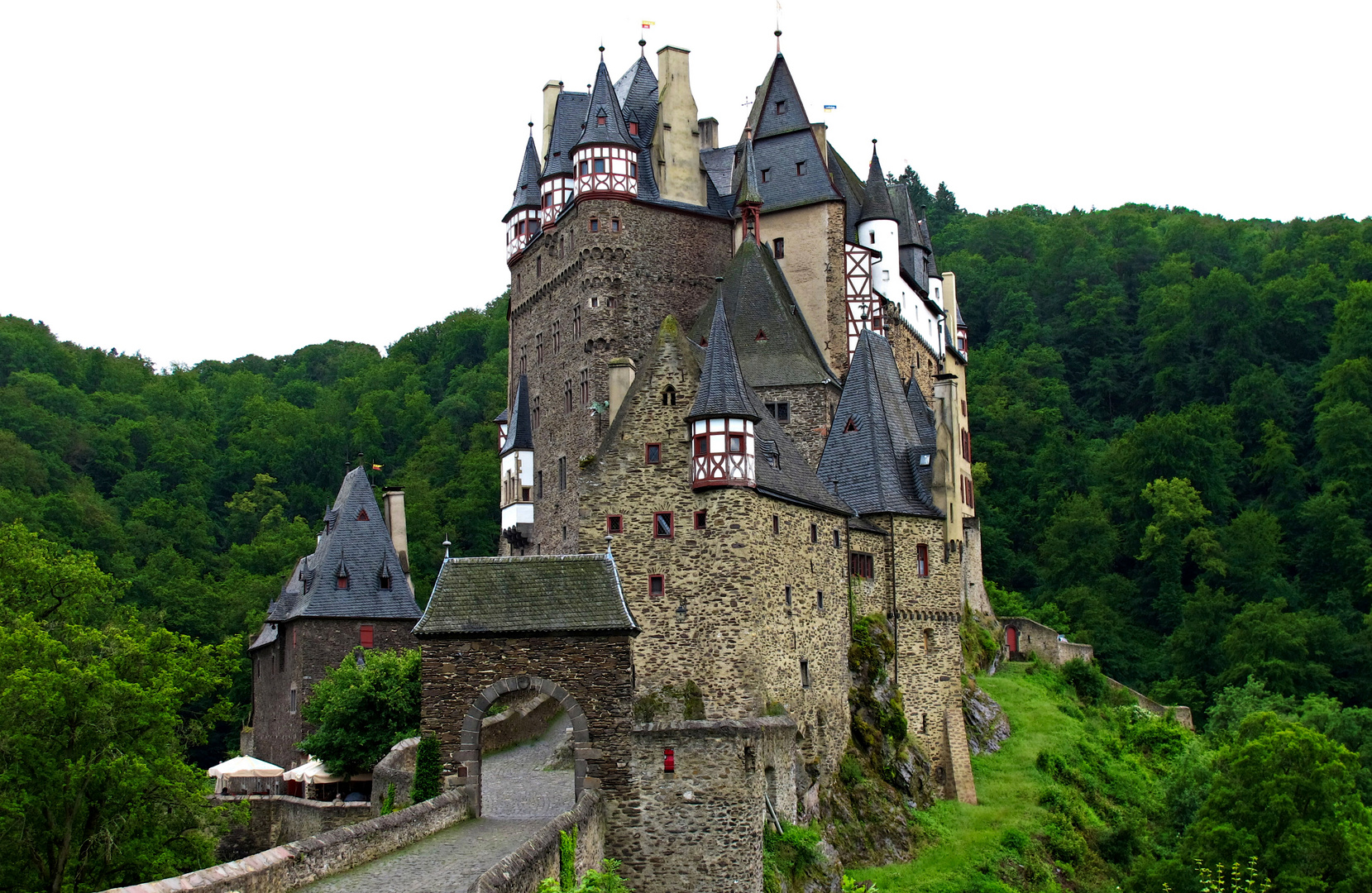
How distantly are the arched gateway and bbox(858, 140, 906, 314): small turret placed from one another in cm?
2511

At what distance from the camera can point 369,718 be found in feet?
126

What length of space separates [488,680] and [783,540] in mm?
10630

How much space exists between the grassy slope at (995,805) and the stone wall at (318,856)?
14.1m

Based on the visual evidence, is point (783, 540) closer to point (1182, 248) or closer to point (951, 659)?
point (951, 659)

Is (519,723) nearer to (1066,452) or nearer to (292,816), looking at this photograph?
(292,816)

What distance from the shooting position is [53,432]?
86438 millimetres

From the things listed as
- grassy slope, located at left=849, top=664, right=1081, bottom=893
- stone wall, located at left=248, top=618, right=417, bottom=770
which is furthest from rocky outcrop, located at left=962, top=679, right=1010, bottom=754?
stone wall, located at left=248, top=618, right=417, bottom=770

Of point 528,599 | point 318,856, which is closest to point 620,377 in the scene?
point 528,599

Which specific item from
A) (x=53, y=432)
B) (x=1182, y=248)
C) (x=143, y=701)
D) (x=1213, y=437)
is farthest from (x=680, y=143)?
(x=1182, y=248)

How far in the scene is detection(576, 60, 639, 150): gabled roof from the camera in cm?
4775

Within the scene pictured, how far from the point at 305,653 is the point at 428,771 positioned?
2320 centimetres

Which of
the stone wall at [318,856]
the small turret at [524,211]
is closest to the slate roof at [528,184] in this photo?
the small turret at [524,211]

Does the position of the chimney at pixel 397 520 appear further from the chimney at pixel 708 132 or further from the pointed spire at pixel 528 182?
the chimney at pixel 708 132

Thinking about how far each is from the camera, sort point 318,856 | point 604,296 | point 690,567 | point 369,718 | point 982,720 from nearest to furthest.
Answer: point 318,856 → point 690,567 → point 369,718 → point 982,720 → point 604,296
